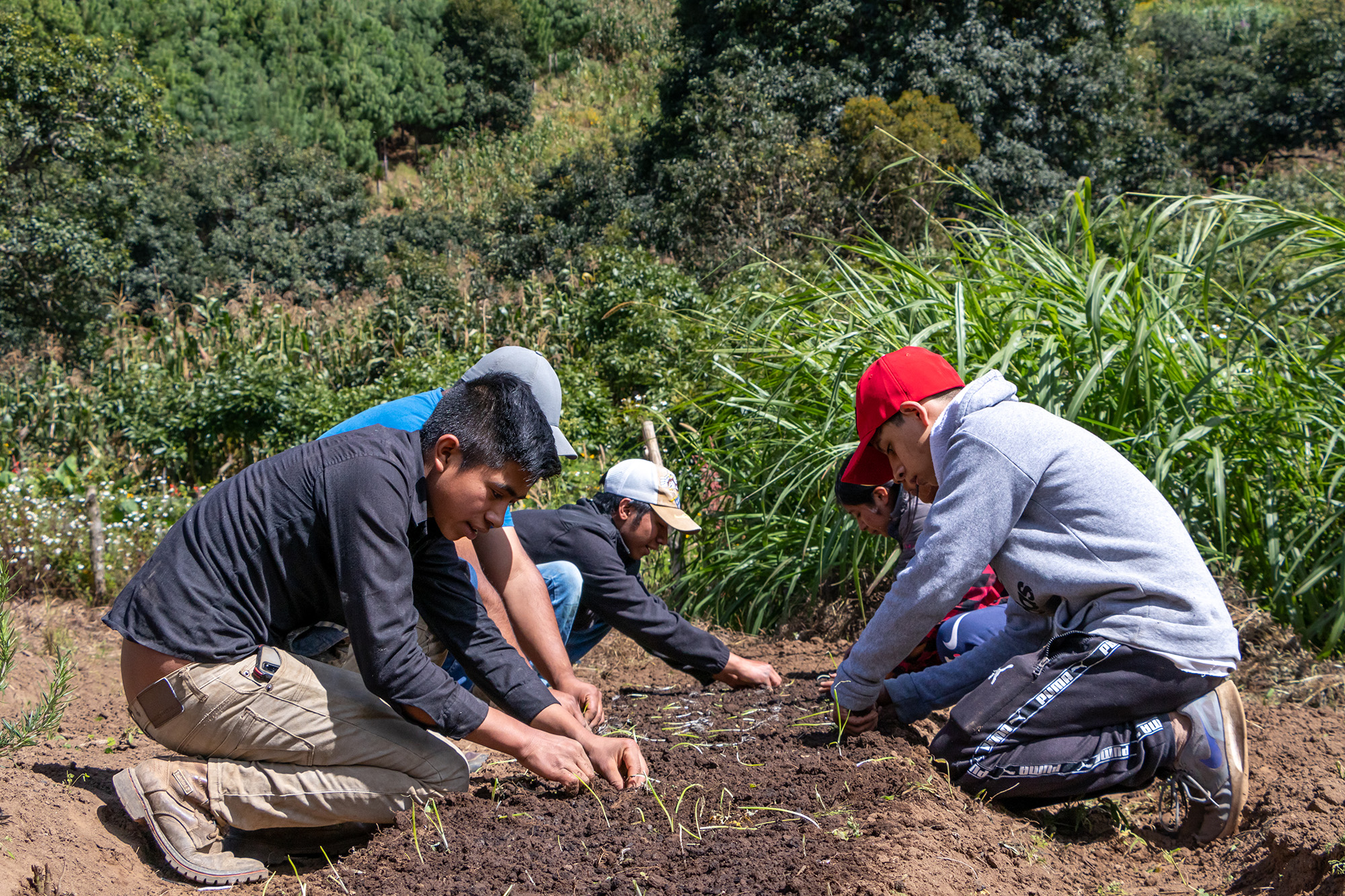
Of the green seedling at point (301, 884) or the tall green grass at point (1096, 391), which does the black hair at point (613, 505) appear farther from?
the green seedling at point (301, 884)

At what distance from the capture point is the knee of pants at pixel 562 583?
12.0 feet

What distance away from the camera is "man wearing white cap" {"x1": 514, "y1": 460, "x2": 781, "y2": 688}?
3.68m

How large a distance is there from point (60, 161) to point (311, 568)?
50.6ft

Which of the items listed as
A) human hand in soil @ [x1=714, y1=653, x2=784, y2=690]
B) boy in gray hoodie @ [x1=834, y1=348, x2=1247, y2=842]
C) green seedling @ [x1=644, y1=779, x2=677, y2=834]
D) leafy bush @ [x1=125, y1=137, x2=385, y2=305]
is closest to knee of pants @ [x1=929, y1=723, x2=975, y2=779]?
boy in gray hoodie @ [x1=834, y1=348, x2=1247, y2=842]

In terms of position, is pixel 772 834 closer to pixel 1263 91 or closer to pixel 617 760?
pixel 617 760

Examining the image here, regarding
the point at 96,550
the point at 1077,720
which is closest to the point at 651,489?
the point at 1077,720

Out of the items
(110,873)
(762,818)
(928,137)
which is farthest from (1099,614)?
(928,137)

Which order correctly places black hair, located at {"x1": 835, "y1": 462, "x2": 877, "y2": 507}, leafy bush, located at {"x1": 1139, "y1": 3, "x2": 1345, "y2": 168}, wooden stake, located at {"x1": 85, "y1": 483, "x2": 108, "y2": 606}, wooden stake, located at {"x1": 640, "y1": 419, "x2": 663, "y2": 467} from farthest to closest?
leafy bush, located at {"x1": 1139, "y1": 3, "x2": 1345, "y2": 168}, wooden stake, located at {"x1": 85, "y1": 483, "x2": 108, "y2": 606}, wooden stake, located at {"x1": 640, "y1": 419, "x2": 663, "y2": 467}, black hair, located at {"x1": 835, "y1": 462, "x2": 877, "y2": 507}

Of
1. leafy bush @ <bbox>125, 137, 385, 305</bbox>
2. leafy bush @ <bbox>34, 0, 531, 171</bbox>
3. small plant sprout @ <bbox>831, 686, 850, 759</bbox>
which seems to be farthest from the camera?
leafy bush @ <bbox>34, 0, 531, 171</bbox>

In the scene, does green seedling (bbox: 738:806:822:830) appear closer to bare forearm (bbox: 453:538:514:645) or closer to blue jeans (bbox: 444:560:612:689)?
bare forearm (bbox: 453:538:514:645)

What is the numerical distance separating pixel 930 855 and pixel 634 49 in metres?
38.0

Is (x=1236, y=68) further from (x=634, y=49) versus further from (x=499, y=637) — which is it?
(x=499, y=637)

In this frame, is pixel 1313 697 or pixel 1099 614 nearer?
pixel 1099 614

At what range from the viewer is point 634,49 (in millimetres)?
36594
